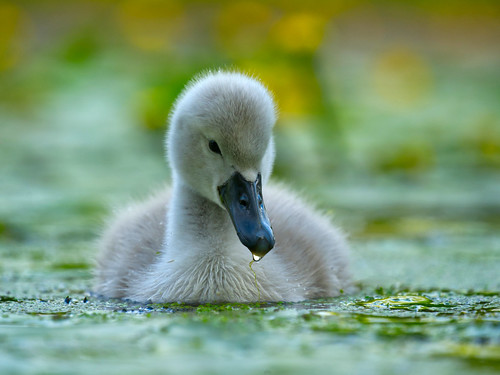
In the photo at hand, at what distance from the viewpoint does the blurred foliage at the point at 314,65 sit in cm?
854

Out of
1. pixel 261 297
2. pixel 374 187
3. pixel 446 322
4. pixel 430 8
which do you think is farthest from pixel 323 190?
pixel 430 8

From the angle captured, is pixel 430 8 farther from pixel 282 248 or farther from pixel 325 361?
pixel 325 361

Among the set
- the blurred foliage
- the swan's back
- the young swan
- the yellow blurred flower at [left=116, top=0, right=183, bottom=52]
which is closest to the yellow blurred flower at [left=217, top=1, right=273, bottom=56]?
the blurred foliage

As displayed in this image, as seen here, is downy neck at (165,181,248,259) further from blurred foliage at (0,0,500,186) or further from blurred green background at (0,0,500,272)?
blurred green background at (0,0,500,272)

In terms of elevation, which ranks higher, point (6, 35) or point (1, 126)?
point (6, 35)

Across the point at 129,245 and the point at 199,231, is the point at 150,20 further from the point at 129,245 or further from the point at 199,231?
the point at 199,231

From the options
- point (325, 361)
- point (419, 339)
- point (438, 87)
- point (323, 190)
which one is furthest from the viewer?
point (438, 87)

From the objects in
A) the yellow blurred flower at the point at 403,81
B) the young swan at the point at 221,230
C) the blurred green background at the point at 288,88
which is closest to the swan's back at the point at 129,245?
the young swan at the point at 221,230

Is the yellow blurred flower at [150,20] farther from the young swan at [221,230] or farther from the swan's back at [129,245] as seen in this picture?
the young swan at [221,230]

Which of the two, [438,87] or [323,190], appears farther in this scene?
[438,87]

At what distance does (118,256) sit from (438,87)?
863 cm

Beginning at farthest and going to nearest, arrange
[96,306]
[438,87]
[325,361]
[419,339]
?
[438,87] < [96,306] < [419,339] < [325,361]

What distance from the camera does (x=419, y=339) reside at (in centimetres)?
306

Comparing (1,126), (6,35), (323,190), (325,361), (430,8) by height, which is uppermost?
(430,8)
